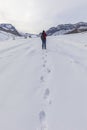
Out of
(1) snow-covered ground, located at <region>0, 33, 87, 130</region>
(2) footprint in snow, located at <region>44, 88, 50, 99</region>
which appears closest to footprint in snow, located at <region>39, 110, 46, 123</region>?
(1) snow-covered ground, located at <region>0, 33, 87, 130</region>

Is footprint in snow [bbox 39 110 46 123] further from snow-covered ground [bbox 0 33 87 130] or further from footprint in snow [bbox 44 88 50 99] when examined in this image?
footprint in snow [bbox 44 88 50 99]

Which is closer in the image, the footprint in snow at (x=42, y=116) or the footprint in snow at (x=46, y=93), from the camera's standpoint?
the footprint in snow at (x=42, y=116)

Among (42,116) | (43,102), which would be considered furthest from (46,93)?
(42,116)

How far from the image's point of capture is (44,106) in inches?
145

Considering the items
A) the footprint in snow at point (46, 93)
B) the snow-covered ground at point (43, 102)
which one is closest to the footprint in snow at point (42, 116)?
the snow-covered ground at point (43, 102)

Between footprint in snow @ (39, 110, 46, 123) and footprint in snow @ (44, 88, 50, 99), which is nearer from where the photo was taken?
footprint in snow @ (39, 110, 46, 123)

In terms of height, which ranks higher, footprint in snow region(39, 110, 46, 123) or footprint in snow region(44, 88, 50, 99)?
footprint in snow region(39, 110, 46, 123)

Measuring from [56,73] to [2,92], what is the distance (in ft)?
7.54

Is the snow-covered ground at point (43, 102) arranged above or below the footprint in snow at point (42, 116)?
below

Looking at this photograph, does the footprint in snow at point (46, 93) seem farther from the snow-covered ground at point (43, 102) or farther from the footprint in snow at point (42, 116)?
the footprint in snow at point (42, 116)

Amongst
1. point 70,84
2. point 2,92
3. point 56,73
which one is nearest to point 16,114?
point 2,92

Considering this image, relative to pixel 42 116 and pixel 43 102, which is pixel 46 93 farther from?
pixel 42 116

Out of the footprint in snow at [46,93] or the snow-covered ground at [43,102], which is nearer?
the snow-covered ground at [43,102]

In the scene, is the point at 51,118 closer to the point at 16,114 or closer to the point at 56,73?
the point at 16,114
